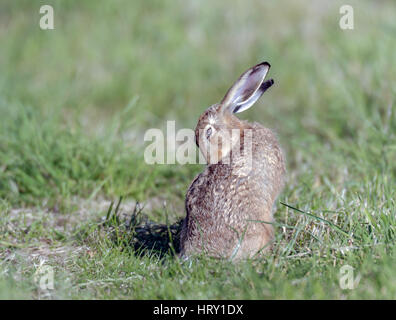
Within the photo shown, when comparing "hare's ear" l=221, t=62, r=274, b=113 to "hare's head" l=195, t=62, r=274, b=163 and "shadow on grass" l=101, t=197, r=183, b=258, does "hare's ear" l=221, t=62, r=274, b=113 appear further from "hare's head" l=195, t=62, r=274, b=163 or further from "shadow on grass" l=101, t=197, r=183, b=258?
"shadow on grass" l=101, t=197, r=183, b=258

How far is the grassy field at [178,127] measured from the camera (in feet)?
11.8

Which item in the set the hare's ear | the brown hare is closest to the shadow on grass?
the brown hare

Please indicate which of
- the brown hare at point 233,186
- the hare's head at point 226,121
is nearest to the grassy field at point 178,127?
the brown hare at point 233,186

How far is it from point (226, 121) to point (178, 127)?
316 cm

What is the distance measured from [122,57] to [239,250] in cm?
505

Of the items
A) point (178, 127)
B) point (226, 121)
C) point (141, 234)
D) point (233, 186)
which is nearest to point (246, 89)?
point (226, 121)

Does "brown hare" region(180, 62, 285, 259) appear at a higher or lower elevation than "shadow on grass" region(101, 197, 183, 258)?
higher

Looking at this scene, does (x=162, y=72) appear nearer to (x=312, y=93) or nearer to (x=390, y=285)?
(x=312, y=93)

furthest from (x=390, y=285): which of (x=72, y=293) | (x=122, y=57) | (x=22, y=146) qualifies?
(x=122, y=57)

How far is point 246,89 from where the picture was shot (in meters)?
4.07

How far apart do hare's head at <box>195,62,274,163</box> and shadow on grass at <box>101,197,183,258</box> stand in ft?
2.10

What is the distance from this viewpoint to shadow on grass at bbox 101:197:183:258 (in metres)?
4.20

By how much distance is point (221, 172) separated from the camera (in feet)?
12.7

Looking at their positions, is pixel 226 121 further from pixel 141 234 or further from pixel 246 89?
pixel 141 234
